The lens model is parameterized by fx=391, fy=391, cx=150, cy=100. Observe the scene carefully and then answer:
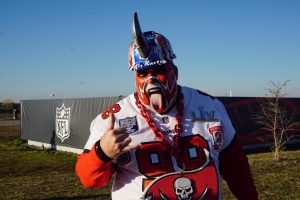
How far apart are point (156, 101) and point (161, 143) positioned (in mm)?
259

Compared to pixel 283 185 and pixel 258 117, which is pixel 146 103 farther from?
pixel 258 117

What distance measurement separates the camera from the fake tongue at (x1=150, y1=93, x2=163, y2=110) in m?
2.39

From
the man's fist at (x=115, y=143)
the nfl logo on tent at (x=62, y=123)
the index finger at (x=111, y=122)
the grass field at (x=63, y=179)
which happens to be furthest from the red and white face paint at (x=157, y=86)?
the nfl logo on tent at (x=62, y=123)

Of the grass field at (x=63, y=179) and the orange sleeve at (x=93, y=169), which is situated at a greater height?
the orange sleeve at (x=93, y=169)

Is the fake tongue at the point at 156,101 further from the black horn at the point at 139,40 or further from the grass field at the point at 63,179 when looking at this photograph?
the grass field at the point at 63,179

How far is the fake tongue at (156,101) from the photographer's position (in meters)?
2.39

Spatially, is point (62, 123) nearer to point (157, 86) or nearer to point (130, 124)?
point (130, 124)

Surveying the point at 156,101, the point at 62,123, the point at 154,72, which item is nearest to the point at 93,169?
the point at 156,101

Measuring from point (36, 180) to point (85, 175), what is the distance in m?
11.2

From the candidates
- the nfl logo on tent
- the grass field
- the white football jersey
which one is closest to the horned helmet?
the white football jersey

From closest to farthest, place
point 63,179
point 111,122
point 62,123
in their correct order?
point 111,122 → point 63,179 → point 62,123

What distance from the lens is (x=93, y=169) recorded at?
7.18ft

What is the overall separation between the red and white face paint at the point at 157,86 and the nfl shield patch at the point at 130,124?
13cm

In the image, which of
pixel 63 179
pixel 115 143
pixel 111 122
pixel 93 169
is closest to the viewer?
pixel 115 143
